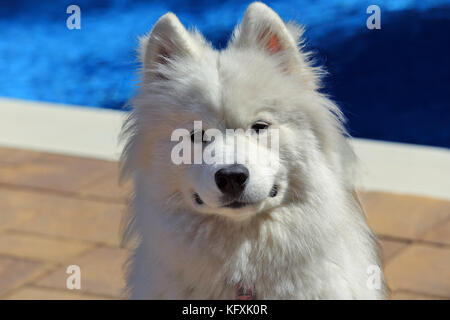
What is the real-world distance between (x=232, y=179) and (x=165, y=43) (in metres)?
0.62

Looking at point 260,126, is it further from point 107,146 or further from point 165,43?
point 107,146

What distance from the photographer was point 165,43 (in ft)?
9.02

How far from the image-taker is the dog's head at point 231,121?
2.51m

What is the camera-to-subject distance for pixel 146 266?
2781mm

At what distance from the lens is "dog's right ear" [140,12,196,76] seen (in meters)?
2.69

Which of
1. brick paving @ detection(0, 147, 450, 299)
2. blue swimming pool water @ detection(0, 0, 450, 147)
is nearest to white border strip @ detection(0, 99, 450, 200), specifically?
brick paving @ detection(0, 147, 450, 299)

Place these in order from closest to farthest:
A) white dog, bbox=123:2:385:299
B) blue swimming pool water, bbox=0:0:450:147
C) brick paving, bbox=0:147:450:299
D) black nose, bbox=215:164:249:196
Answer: black nose, bbox=215:164:249:196 → white dog, bbox=123:2:385:299 → brick paving, bbox=0:147:450:299 → blue swimming pool water, bbox=0:0:450:147

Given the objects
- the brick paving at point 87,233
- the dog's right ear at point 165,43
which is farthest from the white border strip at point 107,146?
the dog's right ear at point 165,43

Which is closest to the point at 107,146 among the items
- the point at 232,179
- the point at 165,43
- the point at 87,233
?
the point at 87,233

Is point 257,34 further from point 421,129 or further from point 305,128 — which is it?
point 421,129

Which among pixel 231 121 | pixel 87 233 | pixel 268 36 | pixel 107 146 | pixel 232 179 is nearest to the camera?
pixel 232 179

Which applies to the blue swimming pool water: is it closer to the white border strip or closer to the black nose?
the white border strip
